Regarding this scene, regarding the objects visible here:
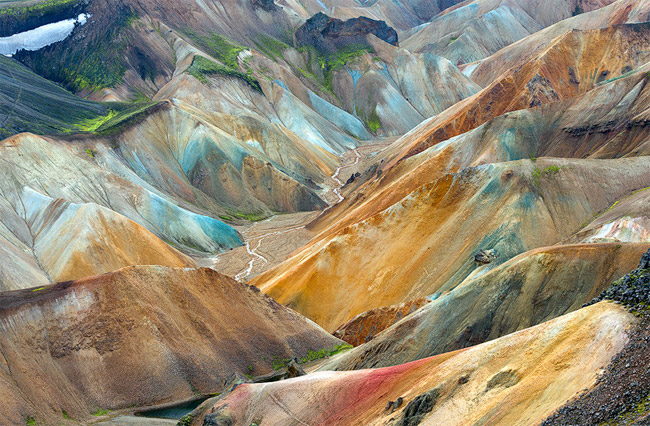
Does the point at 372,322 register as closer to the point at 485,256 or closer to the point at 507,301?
the point at 485,256

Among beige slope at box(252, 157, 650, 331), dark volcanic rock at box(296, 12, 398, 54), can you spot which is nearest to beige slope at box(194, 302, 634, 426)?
beige slope at box(252, 157, 650, 331)

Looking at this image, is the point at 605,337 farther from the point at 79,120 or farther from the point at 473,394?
the point at 79,120

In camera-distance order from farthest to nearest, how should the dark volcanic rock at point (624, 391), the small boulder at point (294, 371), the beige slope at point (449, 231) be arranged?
the beige slope at point (449, 231) < the small boulder at point (294, 371) < the dark volcanic rock at point (624, 391)

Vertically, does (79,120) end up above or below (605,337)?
above

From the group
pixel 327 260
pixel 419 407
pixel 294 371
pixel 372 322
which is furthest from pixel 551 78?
pixel 419 407

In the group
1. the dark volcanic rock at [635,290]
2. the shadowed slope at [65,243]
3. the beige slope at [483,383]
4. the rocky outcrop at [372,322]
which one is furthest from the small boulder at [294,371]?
the shadowed slope at [65,243]

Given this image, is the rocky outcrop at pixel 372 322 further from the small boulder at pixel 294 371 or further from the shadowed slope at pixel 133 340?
the small boulder at pixel 294 371

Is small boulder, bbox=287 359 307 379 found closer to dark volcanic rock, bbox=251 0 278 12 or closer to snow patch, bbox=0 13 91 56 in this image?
snow patch, bbox=0 13 91 56

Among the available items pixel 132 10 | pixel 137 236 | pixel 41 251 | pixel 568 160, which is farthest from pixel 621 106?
pixel 132 10
